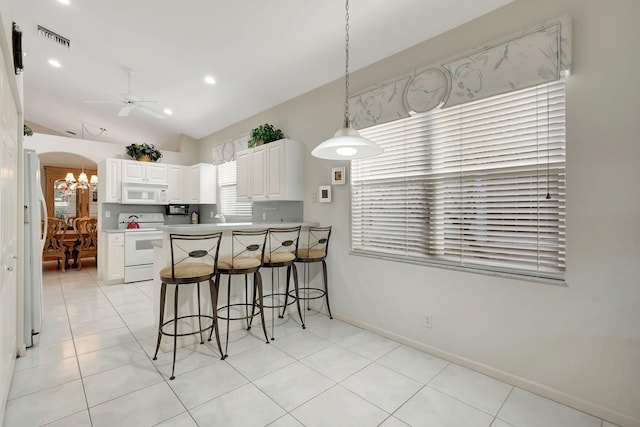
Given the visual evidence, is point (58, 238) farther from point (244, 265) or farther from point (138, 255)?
point (244, 265)

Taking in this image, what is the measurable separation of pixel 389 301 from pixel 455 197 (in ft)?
4.02

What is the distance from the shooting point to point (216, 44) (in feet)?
11.1

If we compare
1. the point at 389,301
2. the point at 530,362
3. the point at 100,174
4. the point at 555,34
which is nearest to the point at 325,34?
the point at 555,34

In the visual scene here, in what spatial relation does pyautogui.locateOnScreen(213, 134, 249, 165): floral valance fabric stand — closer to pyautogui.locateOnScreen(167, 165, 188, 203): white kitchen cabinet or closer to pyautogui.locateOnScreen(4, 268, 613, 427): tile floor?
pyautogui.locateOnScreen(167, 165, 188, 203): white kitchen cabinet

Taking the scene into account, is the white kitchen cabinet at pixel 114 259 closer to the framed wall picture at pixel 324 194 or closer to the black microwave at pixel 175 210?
the black microwave at pixel 175 210

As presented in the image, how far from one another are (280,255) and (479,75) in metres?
2.44

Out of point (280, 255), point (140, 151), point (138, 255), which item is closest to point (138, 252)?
point (138, 255)

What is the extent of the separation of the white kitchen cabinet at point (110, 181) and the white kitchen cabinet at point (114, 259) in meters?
0.73

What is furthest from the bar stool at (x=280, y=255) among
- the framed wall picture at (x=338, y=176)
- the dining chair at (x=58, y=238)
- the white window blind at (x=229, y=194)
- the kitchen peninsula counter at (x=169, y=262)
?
the dining chair at (x=58, y=238)

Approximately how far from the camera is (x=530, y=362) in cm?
221

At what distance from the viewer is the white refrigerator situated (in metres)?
2.84

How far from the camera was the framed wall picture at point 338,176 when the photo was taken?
3.50 meters

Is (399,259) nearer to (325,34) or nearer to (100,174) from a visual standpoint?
(325,34)

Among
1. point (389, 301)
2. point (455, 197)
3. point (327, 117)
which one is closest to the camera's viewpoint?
point (455, 197)
